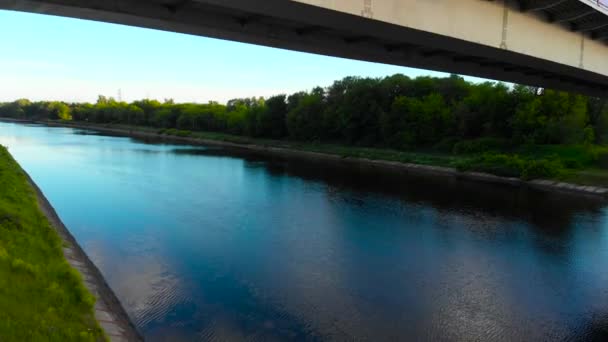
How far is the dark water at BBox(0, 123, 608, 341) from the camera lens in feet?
24.0

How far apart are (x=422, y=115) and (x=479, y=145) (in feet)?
25.4

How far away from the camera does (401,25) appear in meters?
5.58

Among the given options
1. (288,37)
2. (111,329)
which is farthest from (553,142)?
(111,329)

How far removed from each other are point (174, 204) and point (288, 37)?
38.2ft

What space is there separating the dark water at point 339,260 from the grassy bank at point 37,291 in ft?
4.58

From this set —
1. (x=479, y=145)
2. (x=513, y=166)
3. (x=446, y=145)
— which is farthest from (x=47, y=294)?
(x=446, y=145)

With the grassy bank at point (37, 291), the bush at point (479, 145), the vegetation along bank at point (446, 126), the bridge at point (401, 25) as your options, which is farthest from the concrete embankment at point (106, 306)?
the bush at point (479, 145)

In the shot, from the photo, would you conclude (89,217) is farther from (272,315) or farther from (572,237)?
(572,237)

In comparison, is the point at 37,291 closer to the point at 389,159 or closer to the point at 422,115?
the point at 389,159

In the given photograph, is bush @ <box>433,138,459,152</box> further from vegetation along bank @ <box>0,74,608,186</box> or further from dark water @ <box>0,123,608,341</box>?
dark water @ <box>0,123,608,341</box>

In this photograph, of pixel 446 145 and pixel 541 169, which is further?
pixel 446 145

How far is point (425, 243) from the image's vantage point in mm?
12633

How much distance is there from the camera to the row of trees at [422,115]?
32844mm

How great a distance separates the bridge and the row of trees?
26989 millimetres
